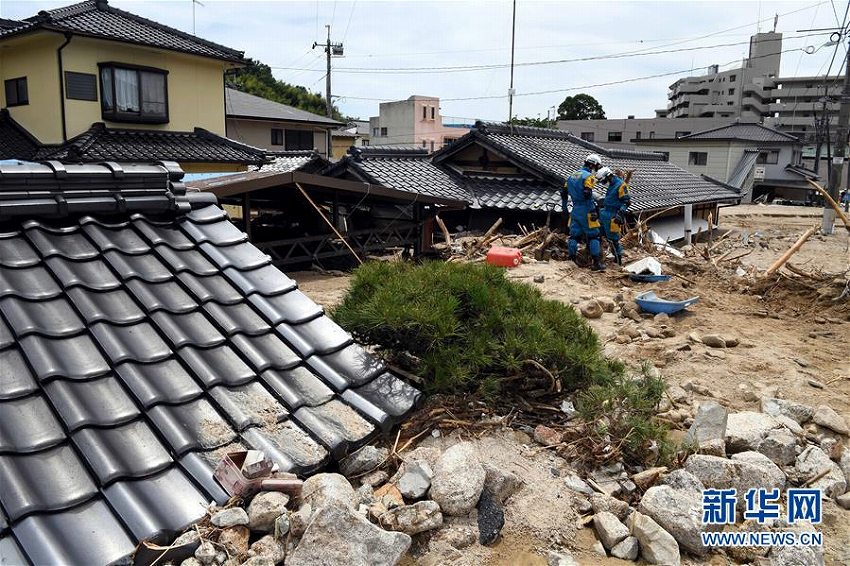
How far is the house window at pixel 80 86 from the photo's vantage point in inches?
720

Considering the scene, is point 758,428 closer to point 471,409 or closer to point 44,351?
point 471,409

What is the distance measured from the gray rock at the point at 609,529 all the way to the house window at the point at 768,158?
4901 centimetres

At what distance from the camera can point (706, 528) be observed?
3736mm

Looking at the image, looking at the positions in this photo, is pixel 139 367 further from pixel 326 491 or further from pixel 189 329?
pixel 326 491

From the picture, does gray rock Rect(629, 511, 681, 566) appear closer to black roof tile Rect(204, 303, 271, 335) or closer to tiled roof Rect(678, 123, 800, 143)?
black roof tile Rect(204, 303, 271, 335)

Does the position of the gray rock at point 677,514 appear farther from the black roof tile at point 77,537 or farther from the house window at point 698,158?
the house window at point 698,158

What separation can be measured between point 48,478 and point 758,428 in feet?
16.7

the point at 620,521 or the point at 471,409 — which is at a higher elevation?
the point at 471,409

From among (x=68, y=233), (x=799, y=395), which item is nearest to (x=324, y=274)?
(x=799, y=395)

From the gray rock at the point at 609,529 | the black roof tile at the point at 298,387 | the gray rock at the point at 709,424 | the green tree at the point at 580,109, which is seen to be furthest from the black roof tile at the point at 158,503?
the green tree at the point at 580,109

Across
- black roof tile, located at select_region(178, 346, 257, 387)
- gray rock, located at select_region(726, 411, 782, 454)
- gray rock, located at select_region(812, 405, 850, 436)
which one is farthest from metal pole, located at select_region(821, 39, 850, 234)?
black roof tile, located at select_region(178, 346, 257, 387)

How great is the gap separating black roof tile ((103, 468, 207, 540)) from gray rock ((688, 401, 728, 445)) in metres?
3.76

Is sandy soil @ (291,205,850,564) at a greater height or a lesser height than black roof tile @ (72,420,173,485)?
lesser

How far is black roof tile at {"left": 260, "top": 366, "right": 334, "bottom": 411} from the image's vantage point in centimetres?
309
